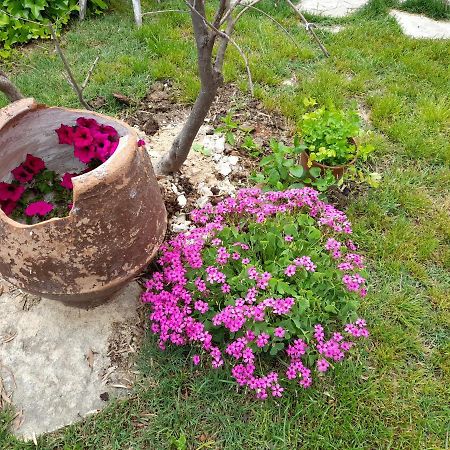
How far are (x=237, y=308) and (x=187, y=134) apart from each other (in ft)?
4.13

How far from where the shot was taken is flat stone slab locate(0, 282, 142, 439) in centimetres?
244

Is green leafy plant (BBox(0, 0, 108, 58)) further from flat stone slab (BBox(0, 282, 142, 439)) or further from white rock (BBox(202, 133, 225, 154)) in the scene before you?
flat stone slab (BBox(0, 282, 142, 439))

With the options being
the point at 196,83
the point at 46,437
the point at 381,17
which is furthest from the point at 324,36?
the point at 46,437

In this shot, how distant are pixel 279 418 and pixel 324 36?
4.01 metres

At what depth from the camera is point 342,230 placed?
8.73ft

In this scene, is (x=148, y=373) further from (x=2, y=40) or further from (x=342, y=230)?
(x=2, y=40)

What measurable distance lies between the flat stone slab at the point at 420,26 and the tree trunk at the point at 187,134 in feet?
11.3

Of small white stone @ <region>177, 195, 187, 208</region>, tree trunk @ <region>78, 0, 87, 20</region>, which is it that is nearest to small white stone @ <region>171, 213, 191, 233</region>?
small white stone @ <region>177, 195, 187, 208</region>

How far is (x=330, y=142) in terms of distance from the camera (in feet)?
10.3

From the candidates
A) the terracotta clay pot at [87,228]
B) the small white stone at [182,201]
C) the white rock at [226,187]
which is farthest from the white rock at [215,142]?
the terracotta clay pot at [87,228]

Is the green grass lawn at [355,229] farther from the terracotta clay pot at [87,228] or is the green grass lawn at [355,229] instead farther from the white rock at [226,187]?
the white rock at [226,187]

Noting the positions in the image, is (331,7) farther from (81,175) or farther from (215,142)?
(81,175)

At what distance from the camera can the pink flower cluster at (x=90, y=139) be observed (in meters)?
2.31

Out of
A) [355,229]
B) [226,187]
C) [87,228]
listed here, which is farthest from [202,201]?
[87,228]
